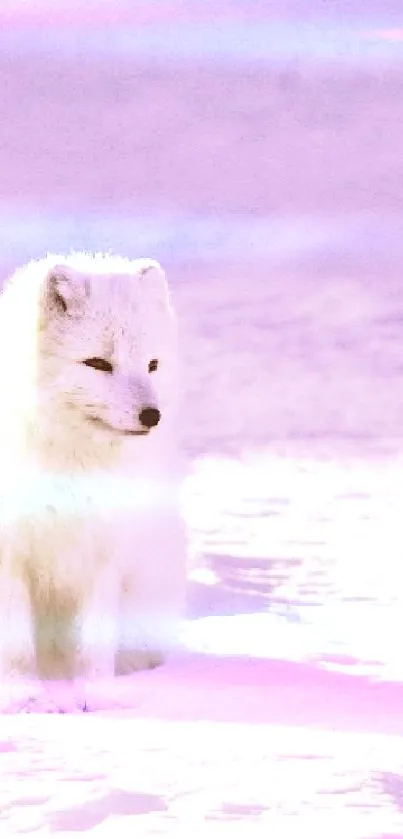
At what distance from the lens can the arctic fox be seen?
2518mm

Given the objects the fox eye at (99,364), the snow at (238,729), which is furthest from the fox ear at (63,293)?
the snow at (238,729)

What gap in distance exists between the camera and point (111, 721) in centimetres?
209

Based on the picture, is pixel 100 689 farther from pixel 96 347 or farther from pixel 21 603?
pixel 96 347

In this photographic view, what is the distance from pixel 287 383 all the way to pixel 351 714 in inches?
96.5

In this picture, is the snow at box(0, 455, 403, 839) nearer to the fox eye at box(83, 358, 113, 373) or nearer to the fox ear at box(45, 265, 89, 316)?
the fox eye at box(83, 358, 113, 373)

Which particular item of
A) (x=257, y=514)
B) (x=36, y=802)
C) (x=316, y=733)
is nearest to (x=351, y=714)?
(x=316, y=733)

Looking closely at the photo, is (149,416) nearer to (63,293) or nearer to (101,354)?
(101,354)

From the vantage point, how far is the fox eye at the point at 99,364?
2.51 metres

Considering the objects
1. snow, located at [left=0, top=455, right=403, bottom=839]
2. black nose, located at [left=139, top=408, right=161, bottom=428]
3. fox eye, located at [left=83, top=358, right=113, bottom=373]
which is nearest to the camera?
snow, located at [left=0, top=455, right=403, bottom=839]

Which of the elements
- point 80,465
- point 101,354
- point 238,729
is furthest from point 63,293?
point 238,729

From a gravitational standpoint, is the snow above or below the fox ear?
below

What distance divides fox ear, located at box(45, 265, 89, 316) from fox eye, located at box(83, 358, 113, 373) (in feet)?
0.40

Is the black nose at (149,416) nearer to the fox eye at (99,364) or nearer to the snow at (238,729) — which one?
the fox eye at (99,364)

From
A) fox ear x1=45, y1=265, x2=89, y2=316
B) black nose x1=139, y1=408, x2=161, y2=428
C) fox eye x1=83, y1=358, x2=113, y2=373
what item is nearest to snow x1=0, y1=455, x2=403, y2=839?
black nose x1=139, y1=408, x2=161, y2=428
